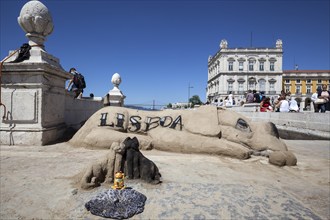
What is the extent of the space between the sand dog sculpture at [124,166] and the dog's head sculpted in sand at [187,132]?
232 cm

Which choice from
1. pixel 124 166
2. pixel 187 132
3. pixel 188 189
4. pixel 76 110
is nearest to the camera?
pixel 188 189

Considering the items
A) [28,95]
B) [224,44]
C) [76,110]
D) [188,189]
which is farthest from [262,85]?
[188,189]

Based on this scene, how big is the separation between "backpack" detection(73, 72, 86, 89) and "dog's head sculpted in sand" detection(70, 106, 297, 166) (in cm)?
325

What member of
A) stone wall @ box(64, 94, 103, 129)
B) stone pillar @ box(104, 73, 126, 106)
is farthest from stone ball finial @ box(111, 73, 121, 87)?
stone wall @ box(64, 94, 103, 129)

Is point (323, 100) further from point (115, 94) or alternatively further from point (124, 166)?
point (124, 166)

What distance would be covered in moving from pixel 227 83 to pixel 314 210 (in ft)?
181

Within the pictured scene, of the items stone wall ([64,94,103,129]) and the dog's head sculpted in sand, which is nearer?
the dog's head sculpted in sand

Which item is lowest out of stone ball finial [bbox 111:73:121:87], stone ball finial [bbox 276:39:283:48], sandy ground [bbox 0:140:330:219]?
sandy ground [bbox 0:140:330:219]

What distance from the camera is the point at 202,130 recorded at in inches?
225

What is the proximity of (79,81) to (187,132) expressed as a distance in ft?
19.0

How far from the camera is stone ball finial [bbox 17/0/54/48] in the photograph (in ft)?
18.5

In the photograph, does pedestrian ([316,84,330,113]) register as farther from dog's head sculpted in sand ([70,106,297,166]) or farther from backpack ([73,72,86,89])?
backpack ([73,72,86,89])

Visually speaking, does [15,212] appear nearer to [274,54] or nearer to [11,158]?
[11,158]

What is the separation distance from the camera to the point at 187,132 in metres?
5.85
